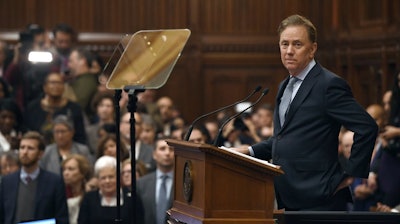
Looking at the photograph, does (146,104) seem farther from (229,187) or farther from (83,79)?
(229,187)

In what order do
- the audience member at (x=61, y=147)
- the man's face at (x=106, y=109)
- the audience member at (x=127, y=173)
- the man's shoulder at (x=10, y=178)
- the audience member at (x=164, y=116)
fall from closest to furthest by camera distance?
the man's shoulder at (x=10, y=178)
the audience member at (x=127, y=173)
the audience member at (x=61, y=147)
the man's face at (x=106, y=109)
the audience member at (x=164, y=116)

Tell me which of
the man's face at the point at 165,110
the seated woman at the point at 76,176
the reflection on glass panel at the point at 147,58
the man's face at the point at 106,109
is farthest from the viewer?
the man's face at the point at 165,110

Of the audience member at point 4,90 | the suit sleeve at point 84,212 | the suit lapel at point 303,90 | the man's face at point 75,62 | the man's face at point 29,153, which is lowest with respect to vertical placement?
the suit sleeve at point 84,212

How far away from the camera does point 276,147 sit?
5.47 m

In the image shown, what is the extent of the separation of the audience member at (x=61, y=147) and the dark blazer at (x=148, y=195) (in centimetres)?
119

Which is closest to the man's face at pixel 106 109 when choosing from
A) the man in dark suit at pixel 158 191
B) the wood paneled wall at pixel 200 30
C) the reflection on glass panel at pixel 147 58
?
the man in dark suit at pixel 158 191

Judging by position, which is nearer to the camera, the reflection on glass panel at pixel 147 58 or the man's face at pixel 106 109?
the reflection on glass panel at pixel 147 58

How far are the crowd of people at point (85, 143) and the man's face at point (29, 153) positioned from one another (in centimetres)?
1

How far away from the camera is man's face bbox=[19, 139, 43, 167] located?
28.1ft

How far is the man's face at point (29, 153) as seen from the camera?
337 inches

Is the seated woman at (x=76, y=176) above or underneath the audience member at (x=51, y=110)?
underneath

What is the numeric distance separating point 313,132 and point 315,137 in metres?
0.03

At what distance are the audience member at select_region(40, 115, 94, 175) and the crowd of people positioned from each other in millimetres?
11

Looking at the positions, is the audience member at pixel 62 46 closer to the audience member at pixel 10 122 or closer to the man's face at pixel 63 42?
the man's face at pixel 63 42
